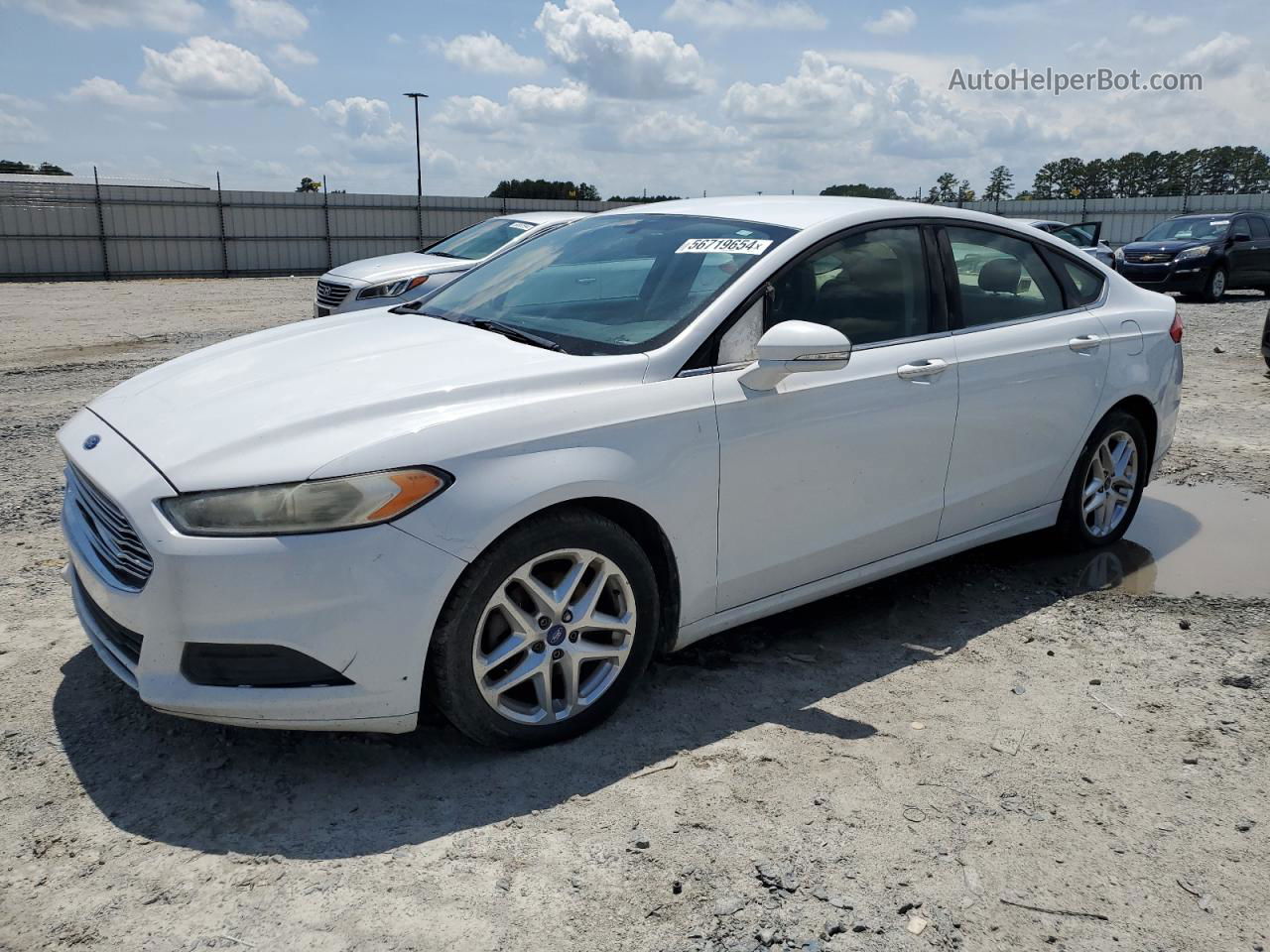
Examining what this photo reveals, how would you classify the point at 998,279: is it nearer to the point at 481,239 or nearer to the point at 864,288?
the point at 864,288

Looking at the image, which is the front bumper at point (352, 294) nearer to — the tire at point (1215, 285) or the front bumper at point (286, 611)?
the front bumper at point (286, 611)

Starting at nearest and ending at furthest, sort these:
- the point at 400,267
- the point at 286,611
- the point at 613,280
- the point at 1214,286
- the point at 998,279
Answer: the point at 286,611 < the point at 613,280 < the point at 998,279 < the point at 400,267 < the point at 1214,286

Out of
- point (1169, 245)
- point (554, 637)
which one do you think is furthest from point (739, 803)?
point (1169, 245)

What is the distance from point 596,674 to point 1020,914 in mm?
1338

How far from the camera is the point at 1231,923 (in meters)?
2.43

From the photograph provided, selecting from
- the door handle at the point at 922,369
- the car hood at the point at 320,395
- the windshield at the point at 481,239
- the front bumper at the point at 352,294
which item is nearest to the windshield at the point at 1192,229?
the windshield at the point at 481,239

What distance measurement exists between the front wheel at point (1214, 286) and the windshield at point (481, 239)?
1287 cm

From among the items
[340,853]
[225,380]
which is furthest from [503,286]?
[340,853]

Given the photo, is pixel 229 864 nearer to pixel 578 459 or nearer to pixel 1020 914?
pixel 578 459

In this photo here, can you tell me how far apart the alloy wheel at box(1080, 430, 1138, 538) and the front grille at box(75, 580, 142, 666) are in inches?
155

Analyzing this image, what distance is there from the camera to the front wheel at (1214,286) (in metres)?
18.2

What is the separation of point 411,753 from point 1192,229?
65.5 ft

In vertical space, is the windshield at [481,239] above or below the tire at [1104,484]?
above

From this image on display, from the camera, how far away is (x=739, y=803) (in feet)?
9.40
